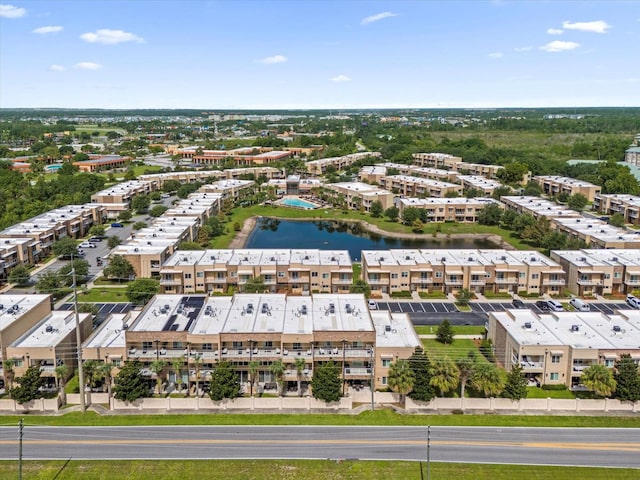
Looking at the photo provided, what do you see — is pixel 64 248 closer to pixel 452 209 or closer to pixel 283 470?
pixel 283 470

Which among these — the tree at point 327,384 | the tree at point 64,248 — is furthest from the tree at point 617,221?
the tree at point 64,248

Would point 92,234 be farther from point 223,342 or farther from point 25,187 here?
point 223,342

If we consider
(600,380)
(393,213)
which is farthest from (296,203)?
(600,380)

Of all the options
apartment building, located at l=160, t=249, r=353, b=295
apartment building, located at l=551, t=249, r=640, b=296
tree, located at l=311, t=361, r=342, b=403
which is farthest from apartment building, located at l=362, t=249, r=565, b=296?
tree, located at l=311, t=361, r=342, b=403

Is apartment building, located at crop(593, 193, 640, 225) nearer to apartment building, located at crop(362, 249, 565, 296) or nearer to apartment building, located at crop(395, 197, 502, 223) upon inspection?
Answer: apartment building, located at crop(395, 197, 502, 223)

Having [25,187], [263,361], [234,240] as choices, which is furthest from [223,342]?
[25,187]

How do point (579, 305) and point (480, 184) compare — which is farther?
point (480, 184)

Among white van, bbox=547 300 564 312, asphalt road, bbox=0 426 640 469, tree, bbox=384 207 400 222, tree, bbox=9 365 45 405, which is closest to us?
asphalt road, bbox=0 426 640 469
